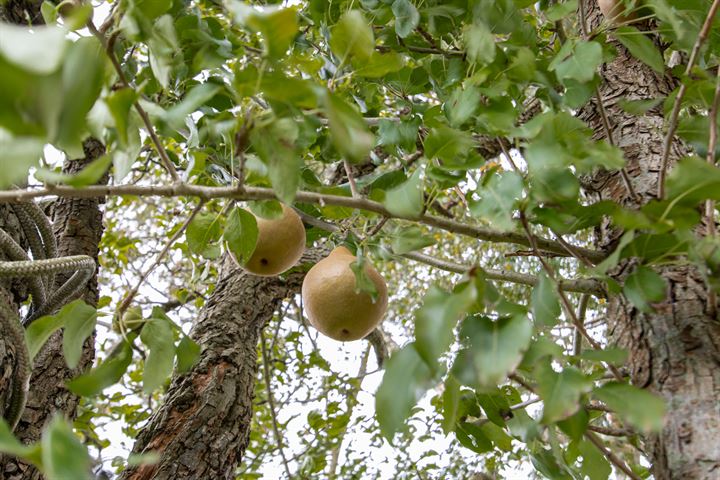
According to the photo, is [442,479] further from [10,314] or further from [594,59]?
[594,59]

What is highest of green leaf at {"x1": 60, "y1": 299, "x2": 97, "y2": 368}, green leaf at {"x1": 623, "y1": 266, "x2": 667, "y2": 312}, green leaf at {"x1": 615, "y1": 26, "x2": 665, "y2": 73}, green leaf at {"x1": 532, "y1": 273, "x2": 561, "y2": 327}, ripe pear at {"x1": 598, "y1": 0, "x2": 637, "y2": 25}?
ripe pear at {"x1": 598, "y1": 0, "x2": 637, "y2": 25}

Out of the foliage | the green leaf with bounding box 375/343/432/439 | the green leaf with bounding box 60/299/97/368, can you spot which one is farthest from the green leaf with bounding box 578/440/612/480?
the green leaf with bounding box 60/299/97/368

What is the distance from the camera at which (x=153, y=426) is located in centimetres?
155

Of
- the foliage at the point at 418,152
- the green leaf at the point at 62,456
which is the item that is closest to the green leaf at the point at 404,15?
the foliage at the point at 418,152

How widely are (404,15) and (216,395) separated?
104cm

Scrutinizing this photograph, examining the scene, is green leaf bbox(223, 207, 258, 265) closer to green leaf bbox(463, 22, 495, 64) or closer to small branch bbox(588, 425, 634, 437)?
green leaf bbox(463, 22, 495, 64)

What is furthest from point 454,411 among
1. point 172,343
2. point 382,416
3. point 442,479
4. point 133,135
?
point 442,479

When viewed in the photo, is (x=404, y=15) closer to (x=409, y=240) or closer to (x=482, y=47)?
(x=482, y=47)

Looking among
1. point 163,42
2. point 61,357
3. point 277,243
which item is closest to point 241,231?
point 277,243

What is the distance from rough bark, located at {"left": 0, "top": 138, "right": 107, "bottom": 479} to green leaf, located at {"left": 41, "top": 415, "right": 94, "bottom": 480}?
945 mm

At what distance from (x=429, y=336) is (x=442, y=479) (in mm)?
1862

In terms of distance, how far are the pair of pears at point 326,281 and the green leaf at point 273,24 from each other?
20.4 inches

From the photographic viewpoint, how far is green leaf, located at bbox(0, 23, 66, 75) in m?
0.31

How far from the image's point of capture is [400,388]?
1.87 feet
